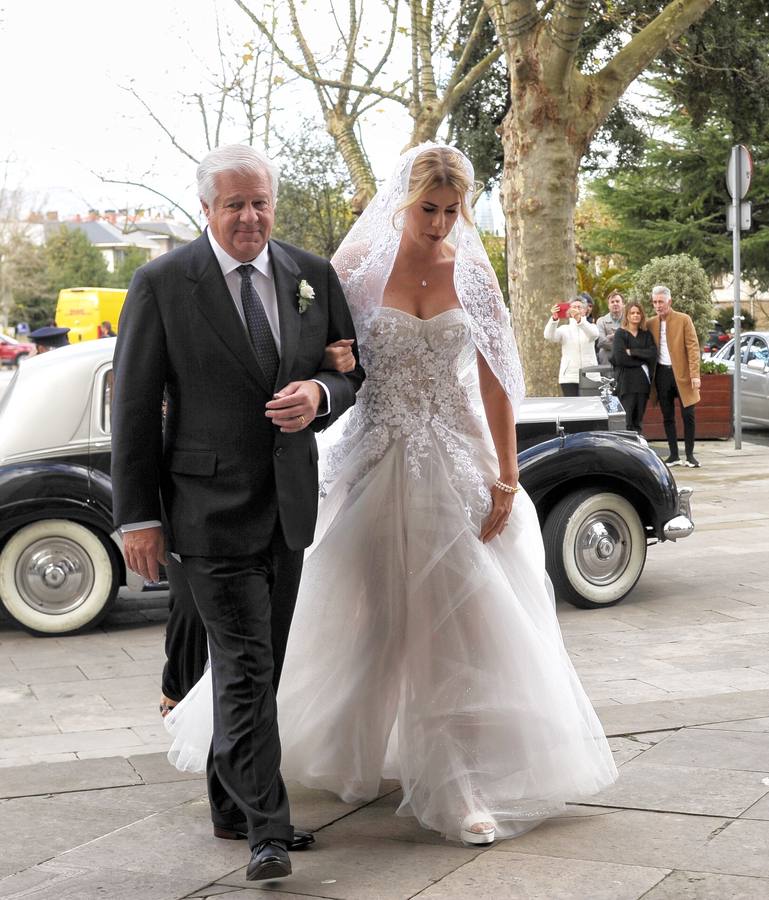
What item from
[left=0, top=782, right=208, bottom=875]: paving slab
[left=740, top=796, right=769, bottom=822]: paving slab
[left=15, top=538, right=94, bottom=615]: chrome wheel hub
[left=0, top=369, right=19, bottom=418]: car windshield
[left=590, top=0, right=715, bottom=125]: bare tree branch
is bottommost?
[left=0, top=782, right=208, bottom=875]: paving slab

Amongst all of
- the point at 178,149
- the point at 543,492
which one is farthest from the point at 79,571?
the point at 178,149

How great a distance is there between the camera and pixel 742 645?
21.8ft

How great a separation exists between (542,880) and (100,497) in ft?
14.5

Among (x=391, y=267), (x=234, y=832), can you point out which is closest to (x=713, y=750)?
(x=234, y=832)

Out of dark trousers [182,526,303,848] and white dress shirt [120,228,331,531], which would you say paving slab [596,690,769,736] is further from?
white dress shirt [120,228,331,531]

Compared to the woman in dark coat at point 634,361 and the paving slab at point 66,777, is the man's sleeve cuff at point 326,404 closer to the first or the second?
the paving slab at point 66,777

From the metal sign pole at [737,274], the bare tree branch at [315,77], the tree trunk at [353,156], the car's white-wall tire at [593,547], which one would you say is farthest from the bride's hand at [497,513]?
the tree trunk at [353,156]

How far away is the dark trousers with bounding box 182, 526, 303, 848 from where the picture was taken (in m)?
3.51

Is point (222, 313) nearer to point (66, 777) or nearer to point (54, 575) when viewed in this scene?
point (66, 777)

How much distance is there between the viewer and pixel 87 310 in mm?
46812

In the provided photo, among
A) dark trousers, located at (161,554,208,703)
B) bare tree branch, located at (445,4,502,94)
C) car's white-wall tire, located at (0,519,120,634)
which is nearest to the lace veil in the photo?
dark trousers, located at (161,554,208,703)

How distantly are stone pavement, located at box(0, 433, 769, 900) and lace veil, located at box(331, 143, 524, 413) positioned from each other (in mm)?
1366

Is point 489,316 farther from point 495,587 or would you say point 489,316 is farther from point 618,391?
point 618,391

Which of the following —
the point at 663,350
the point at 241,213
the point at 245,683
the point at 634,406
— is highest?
the point at 241,213
